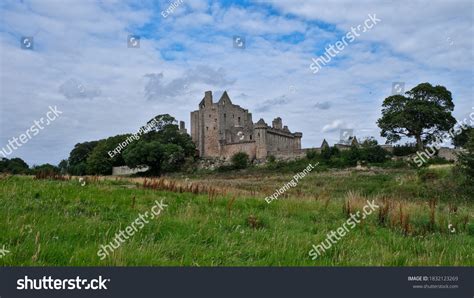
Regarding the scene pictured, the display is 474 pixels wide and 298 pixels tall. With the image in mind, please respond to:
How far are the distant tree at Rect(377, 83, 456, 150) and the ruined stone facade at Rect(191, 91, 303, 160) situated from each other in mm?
24952

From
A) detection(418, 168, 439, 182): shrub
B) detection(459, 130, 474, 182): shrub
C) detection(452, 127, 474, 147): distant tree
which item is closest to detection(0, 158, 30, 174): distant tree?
detection(459, 130, 474, 182): shrub

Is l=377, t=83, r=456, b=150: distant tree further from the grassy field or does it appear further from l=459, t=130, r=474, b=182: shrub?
the grassy field

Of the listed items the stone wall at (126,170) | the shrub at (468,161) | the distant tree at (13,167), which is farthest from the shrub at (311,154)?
the distant tree at (13,167)

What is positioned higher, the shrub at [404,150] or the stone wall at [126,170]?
the shrub at [404,150]

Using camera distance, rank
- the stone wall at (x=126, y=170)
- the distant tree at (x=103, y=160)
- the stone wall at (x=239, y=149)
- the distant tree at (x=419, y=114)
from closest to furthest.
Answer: the distant tree at (x=419, y=114), the stone wall at (x=126, y=170), the stone wall at (x=239, y=149), the distant tree at (x=103, y=160)

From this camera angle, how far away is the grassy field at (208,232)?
6355 millimetres

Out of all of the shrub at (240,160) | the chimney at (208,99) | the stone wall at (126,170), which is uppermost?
the chimney at (208,99)

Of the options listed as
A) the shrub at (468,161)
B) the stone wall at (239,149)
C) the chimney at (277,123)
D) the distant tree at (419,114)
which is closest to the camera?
the shrub at (468,161)

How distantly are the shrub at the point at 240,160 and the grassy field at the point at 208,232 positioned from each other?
204 ft

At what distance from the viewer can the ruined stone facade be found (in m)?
82.8

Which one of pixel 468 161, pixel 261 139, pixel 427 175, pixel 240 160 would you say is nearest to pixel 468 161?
pixel 468 161

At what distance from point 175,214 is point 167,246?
9.64ft

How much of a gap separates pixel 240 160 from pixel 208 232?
68785mm

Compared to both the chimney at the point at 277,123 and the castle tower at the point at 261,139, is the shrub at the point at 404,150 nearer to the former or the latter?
the castle tower at the point at 261,139
